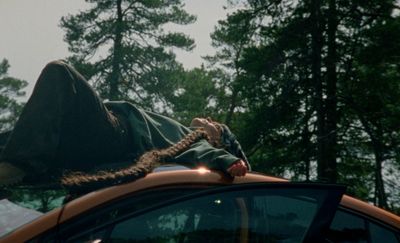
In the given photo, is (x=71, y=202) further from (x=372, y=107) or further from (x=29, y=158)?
(x=372, y=107)

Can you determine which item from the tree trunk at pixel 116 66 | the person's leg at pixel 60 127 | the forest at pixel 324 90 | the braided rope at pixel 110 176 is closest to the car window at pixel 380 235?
the braided rope at pixel 110 176

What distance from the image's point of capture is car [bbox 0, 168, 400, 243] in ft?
7.08

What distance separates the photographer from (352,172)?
19.3 meters

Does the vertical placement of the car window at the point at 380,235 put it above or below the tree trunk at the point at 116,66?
below

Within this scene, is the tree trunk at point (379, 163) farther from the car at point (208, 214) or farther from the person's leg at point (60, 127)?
the person's leg at point (60, 127)

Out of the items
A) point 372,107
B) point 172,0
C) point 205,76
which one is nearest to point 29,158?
point 372,107

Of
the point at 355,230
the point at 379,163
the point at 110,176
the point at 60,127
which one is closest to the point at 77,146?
the point at 60,127

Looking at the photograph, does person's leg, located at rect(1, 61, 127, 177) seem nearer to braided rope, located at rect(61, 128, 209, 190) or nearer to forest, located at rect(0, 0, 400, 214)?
braided rope, located at rect(61, 128, 209, 190)

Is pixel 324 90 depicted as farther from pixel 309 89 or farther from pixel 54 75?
pixel 54 75

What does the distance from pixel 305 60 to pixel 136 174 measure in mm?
18276

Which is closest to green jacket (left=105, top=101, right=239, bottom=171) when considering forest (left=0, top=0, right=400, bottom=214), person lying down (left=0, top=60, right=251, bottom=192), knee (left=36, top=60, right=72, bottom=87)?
person lying down (left=0, top=60, right=251, bottom=192)

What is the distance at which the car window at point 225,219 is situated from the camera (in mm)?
2211

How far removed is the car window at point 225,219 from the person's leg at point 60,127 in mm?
552

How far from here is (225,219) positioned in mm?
2436
